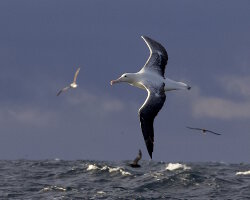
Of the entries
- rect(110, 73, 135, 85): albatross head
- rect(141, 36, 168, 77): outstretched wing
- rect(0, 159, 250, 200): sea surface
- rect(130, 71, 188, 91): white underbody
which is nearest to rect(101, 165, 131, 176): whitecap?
rect(0, 159, 250, 200): sea surface

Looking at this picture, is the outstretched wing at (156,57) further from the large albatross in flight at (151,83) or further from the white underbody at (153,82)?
the white underbody at (153,82)

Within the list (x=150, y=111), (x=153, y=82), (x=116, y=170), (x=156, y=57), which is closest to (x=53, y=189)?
(x=116, y=170)

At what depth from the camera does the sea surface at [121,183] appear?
148ft

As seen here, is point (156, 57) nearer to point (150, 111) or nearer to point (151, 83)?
point (151, 83)

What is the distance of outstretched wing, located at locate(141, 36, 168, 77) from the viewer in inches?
1228

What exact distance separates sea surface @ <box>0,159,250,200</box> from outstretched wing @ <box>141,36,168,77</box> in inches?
527

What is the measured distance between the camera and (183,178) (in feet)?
171

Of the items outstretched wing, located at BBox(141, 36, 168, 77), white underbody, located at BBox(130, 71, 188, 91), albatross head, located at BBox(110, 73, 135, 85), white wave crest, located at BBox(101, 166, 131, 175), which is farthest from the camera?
white wave crest, located at BBox(101, 166, 131, 175)

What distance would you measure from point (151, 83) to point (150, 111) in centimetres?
239

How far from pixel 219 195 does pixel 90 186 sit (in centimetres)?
998

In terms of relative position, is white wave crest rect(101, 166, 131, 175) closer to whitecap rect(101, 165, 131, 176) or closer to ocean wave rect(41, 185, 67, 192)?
whitecap rect(101, 165, 131, 176)

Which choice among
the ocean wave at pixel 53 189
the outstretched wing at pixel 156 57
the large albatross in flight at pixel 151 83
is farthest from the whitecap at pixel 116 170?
the large albatross in flight at pixel 151 83

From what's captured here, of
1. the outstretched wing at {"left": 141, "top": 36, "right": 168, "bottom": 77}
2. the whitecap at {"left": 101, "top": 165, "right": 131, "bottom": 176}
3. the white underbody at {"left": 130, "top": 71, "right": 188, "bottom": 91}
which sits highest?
the whitecap at {"left": 101, "top": 165, "right": 131, "bottom": 176}

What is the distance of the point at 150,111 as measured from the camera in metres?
26.1
